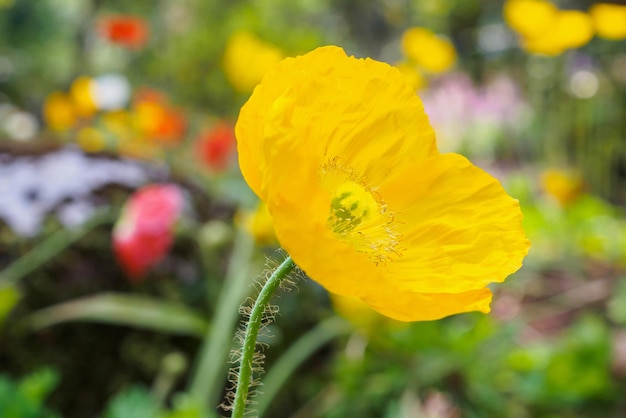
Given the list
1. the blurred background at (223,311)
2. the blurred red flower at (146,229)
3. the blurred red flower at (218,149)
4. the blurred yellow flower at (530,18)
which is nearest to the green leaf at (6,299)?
the blurred background at (223,311)

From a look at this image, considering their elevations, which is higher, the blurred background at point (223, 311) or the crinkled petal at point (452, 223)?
the crinkled petal at point (452, 223)

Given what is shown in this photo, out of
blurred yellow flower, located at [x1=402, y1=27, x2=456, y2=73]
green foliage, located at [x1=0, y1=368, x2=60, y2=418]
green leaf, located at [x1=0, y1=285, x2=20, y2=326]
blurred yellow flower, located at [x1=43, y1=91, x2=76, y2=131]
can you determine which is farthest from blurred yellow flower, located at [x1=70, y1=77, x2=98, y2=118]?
green foliage, located at [x1=0, y1=368, x2=60, y2=418]

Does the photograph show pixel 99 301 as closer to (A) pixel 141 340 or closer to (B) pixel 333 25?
(A) pixel 141 340

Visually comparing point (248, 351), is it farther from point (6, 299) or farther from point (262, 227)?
point (6, 299)

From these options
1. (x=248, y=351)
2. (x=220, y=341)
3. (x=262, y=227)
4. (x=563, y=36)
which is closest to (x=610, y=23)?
(x=563, y=36)

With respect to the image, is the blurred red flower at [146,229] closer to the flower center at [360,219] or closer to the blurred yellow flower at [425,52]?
the flower center at [360,219]

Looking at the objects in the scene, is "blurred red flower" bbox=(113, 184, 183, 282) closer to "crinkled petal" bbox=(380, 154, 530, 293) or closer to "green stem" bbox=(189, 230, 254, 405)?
"green stem" bbox=(189, 230, 254, 405)
